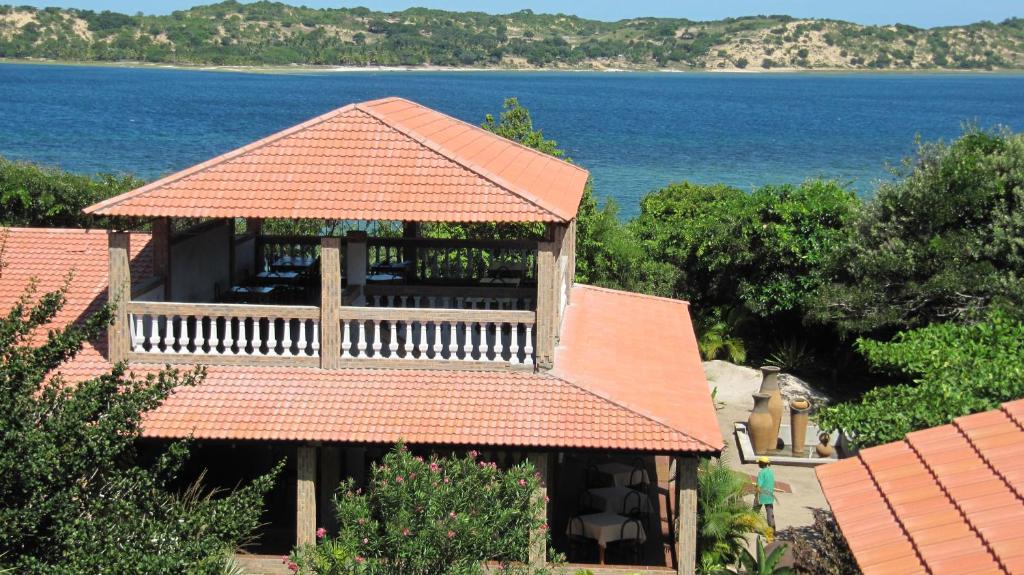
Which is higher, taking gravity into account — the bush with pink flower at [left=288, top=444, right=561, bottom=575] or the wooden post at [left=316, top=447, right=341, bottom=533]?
the bush with pink flower at [left=288, top=444, right=561, bottom=575]

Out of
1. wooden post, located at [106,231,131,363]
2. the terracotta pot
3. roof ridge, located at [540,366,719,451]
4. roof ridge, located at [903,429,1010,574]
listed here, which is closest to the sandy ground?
the terracotta pot

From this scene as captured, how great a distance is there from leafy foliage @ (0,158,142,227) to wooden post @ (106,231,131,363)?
14.4m

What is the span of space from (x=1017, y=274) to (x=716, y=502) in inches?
353

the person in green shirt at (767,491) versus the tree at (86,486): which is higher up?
the tree at (86,486)

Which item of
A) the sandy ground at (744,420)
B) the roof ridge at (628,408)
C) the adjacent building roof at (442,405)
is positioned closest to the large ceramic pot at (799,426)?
the sandy ground at (744,420)

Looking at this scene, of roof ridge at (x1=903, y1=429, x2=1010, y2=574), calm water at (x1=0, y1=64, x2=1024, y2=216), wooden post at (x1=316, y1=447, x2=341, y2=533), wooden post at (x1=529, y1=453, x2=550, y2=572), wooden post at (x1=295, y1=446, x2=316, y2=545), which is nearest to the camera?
roof ridge at (x1=903, y1=429, x2=1010, y2=574)

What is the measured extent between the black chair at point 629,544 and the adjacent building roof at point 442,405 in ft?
4.91

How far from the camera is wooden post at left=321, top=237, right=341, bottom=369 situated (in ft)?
47.3

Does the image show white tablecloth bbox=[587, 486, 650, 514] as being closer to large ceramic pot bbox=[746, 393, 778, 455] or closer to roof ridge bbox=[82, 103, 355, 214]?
large ceramic pot bbox=[746, 393, 778, 455]

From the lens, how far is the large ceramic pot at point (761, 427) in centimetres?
1986

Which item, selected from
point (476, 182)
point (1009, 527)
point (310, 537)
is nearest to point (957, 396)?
point (1009, 527)

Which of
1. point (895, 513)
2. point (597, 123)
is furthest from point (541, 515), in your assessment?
point (597, 123)

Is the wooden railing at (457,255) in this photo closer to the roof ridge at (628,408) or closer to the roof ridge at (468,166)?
the roof ridge at (468,166)

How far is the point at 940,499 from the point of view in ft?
34.6
